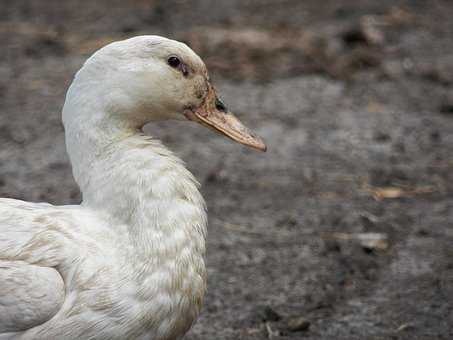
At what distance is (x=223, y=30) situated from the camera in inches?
355

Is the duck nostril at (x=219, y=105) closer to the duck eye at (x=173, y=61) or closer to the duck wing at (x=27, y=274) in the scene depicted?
the duck eye at (x=173, y=61)

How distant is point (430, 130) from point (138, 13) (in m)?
3.42

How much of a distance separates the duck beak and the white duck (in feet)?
0.41

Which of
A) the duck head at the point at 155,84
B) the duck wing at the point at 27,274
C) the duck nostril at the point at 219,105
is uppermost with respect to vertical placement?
the duck head at the point at 155,84

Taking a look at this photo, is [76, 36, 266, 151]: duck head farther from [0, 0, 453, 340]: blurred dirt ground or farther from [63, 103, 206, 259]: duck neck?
[0, 0, 453, 340]: blurred dirt ground

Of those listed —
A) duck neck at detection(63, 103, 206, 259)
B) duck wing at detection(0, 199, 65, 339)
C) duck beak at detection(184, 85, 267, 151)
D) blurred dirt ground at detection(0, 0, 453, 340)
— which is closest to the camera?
duck wing at detection(0, 199, 65, 339)

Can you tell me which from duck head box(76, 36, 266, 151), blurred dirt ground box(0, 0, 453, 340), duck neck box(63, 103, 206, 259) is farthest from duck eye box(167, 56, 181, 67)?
blurred dirt ground box(0, 0, 453, 340)

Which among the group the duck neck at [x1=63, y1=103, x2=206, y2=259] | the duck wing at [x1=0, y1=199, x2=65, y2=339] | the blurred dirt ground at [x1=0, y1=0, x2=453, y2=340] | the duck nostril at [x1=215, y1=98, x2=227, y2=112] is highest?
the duck nostril at [x1=215, y1=98, x2=227, y2=112]

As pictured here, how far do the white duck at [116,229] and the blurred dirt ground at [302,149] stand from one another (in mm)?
1145

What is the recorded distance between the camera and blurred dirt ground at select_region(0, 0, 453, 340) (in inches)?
199

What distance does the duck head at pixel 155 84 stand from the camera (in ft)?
12.3

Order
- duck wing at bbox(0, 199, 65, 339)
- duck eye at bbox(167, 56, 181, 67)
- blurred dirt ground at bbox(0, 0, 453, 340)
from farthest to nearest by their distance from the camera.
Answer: blurred dirt ground at bbox(0, 0, 453, 340) < duck eye at bbox(167, 56, 181, 67) < duck wing at bbox(0, 199, 65, 339)

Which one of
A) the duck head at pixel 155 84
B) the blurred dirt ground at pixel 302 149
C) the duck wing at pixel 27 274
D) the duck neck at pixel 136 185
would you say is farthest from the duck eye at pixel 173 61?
the blurred dirt ground at pixel 302 149

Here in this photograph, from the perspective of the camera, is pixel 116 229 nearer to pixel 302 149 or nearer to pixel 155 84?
pixel 155 84
